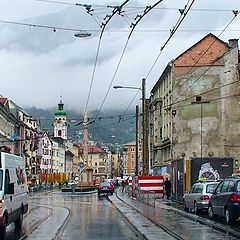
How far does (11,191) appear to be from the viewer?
726 inches

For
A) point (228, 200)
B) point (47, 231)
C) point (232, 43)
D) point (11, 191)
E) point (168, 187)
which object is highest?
point (232, 43)

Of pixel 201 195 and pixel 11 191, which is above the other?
pixel 11 191

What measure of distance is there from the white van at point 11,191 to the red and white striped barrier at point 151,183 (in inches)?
1088

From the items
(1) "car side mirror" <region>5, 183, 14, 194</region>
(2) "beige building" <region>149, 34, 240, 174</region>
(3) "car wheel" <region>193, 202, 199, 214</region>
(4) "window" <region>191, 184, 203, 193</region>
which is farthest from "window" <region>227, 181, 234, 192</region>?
(2) "beige building" <region>149, 34, 240, 174</region>

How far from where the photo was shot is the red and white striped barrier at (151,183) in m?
50.5

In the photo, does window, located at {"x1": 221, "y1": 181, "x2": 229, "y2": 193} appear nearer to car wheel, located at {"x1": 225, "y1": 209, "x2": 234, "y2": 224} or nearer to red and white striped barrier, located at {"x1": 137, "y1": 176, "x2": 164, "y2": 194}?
car wheel, located at {"x1": 225, "y1": 209, "x2": 234, "y2": 224}

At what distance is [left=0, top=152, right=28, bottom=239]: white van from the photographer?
17.8m

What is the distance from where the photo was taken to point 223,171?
138 feet

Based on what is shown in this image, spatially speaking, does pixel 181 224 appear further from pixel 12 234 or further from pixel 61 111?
pixel 61 111

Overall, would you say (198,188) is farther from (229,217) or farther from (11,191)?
(11,191)

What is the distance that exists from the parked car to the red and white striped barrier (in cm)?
1850

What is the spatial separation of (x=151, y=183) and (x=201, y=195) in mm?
21380

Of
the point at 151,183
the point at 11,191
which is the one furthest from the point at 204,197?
the point at 151,183

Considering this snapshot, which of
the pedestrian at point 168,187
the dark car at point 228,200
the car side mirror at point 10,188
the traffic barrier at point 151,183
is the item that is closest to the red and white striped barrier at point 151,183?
the traffic barrier at point 151,183
